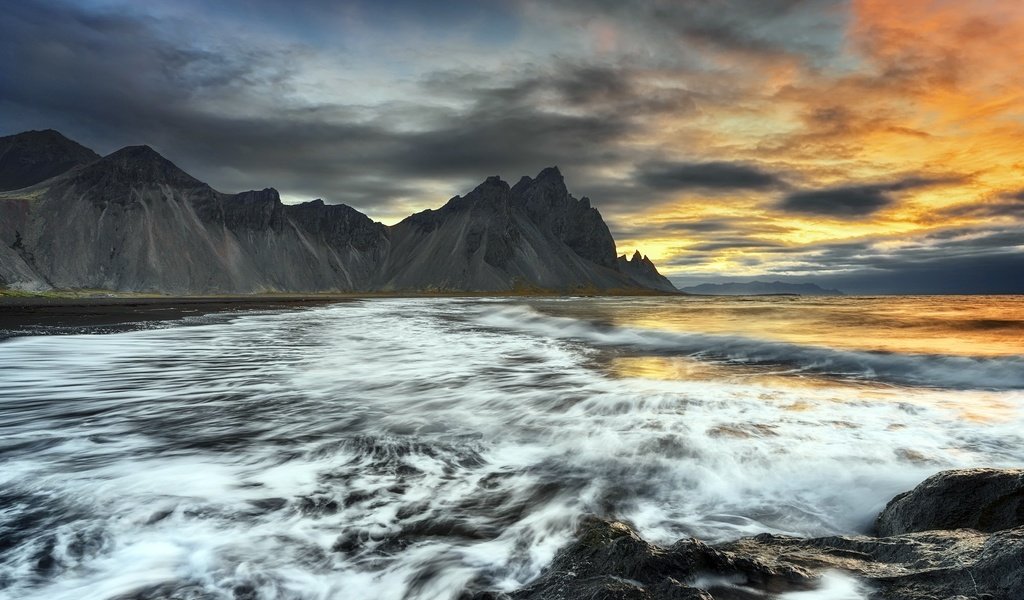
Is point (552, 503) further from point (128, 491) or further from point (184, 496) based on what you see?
point (128, 491)

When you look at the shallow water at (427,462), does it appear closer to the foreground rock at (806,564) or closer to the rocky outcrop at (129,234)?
the foreground rock at (806,564)

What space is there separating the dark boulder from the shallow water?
28.0 inches

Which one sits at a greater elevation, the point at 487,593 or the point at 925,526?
the point at 925,526

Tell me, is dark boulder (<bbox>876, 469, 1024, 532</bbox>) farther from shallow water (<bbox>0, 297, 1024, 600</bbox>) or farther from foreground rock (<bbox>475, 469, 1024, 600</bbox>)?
shallow water (<bbox>0, 297, 1024, 600</bbox>)

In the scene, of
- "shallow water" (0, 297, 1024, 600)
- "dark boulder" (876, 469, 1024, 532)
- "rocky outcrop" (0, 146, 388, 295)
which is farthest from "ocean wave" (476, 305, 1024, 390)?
"rocky outcrop" (0, 146, 388, 295)

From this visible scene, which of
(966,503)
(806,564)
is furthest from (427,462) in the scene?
(966,503)

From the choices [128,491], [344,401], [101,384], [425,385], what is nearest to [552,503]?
[128,491]

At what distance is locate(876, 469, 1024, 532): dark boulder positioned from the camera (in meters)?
4.18

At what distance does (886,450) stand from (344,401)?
9.40 metres

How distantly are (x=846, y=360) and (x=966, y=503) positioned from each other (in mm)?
13100

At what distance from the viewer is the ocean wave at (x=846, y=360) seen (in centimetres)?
1273

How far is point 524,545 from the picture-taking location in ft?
15.5

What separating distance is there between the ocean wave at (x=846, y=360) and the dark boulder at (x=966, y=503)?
31.2ft

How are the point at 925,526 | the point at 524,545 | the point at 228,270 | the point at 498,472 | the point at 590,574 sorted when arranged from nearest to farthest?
the point at 590,574 → the point at 925,526 → the point at 524,545 → the point at 498,472 → the point at 228,270
